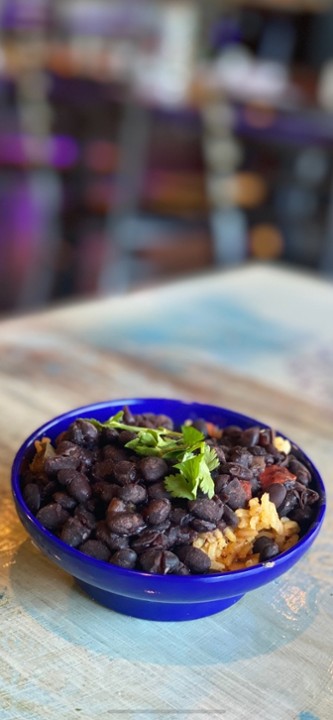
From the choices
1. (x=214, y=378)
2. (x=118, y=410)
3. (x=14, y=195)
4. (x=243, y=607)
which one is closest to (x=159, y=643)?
(x=243, y=607)

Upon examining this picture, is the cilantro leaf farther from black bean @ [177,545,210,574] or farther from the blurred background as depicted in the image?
the blurred background

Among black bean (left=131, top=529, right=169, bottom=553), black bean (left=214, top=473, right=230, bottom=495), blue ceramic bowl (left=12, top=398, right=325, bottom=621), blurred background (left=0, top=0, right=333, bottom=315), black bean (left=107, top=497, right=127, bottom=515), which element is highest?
black bean (left=214, top=473, right=230, bottom=495)

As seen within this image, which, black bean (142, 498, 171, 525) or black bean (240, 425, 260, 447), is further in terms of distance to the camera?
black bean (240, 425, 260, 447)

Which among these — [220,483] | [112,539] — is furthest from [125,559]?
[220,483]

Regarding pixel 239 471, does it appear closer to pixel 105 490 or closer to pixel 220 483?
pixel 220 483

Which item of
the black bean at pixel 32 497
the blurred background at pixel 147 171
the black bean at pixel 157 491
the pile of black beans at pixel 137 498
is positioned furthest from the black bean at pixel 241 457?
the blurred background at pixel 147 171

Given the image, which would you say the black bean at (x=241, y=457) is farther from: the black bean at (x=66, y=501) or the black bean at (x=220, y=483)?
the black bean at (x=66, y=501)

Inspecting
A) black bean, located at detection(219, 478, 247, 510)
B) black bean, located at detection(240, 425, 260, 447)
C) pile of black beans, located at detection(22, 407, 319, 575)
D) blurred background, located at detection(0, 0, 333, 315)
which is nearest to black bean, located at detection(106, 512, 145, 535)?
pile of black beans, located at detection(22, 407, 319, 575)

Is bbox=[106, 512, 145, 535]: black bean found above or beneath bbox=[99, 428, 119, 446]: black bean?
beneath
